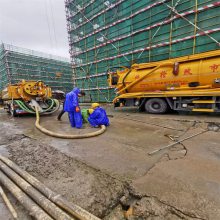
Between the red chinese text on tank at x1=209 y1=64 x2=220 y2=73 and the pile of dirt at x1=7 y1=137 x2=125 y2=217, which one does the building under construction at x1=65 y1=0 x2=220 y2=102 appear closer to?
the red chinese text on tank at x1=209 y1=64 x2=220 y2=73

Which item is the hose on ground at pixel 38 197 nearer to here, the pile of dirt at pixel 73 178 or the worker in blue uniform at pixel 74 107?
the pile of dirt at pixel 73 178

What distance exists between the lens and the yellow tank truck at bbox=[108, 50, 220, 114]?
18.6 ft

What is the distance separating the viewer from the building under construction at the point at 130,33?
7801 millimetres

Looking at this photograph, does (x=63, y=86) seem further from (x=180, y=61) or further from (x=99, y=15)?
(x=180, y=61)

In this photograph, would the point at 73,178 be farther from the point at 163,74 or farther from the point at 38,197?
the point at 163,74

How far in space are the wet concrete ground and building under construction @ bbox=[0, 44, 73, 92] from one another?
25.1 metres

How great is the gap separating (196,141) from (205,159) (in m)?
0.93

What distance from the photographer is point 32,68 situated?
25719mm

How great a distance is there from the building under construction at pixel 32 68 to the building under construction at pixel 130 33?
572 inches

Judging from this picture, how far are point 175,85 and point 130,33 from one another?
6.33m

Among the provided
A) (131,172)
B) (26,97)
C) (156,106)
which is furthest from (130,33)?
Result: (131,172)

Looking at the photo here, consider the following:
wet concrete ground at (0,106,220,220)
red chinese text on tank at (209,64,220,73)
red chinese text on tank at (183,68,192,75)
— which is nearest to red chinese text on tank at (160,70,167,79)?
red chinese text on tank at (183,68,192,75)

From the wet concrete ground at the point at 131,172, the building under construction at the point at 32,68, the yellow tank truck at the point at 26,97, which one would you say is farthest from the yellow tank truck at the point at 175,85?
the building under construction at the point at 32,68

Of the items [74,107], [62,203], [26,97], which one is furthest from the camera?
[26,97]
